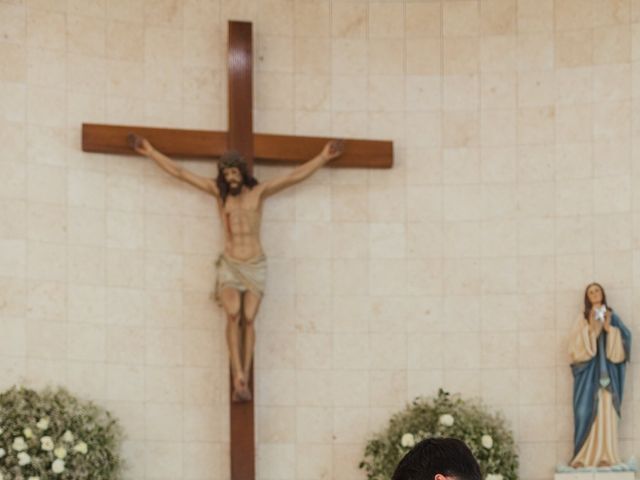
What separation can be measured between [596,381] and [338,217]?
203 centimetres

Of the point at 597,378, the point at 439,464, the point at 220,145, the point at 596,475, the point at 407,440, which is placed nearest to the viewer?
the point at 439,464

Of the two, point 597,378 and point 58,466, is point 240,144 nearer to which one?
point 58,466

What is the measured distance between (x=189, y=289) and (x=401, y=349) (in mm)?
1487

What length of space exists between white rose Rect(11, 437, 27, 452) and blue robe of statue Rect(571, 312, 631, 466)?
11.4ft

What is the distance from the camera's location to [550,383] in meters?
8.39

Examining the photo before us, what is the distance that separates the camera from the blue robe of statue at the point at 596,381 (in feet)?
26.3

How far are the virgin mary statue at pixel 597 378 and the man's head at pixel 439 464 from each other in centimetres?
544

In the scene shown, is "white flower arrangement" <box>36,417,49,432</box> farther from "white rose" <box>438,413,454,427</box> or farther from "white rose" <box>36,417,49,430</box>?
"white rose" <box>438,413,454,427</box>

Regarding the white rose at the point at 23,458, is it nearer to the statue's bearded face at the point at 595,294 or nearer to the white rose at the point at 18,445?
the white rose at the point at 18,445

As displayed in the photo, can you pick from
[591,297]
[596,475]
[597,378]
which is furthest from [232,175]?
[596,475]

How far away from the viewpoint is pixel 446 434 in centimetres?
791

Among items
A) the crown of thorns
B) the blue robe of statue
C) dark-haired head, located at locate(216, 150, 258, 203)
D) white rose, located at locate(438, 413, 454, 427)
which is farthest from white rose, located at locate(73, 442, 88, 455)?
the blue robe of statue

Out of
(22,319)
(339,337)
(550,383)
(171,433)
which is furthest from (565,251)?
(22,319)

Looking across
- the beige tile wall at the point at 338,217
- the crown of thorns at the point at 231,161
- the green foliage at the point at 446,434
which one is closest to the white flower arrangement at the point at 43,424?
the beige tile wall at the point at 338,217
